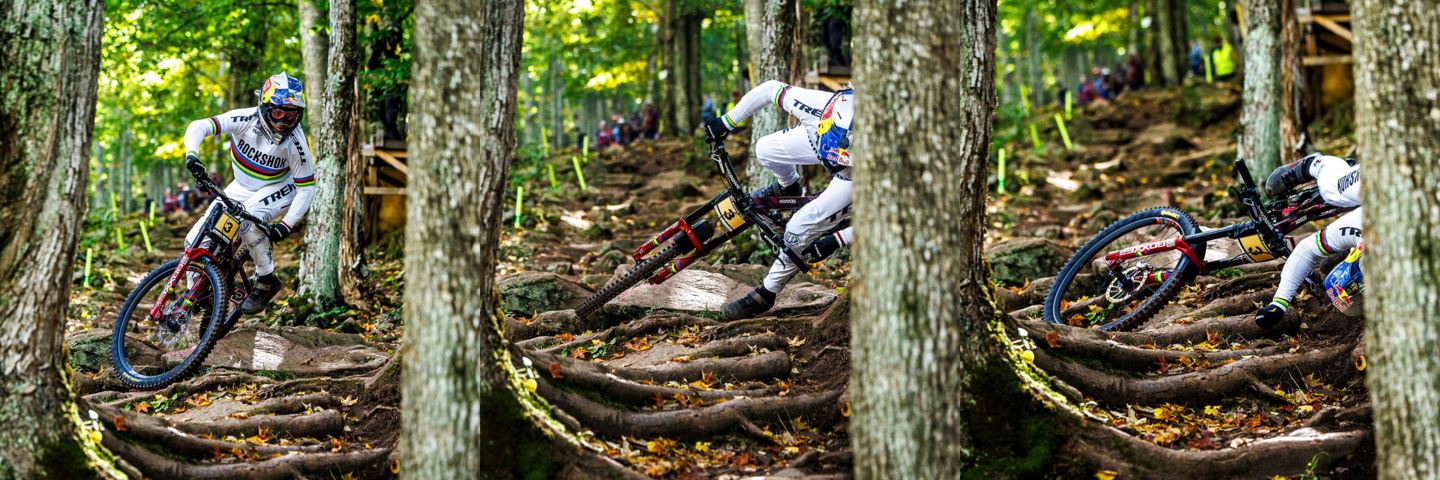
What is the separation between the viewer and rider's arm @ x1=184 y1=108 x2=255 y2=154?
9156 millimetres

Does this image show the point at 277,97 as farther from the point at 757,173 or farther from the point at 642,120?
the point at 642,120

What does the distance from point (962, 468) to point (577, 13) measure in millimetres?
27091

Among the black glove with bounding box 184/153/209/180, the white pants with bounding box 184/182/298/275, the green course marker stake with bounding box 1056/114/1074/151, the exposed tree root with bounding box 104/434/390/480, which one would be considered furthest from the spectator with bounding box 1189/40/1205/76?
the exposed tree root with bounding box 104/434/390/480

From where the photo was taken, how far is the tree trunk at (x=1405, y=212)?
518cm

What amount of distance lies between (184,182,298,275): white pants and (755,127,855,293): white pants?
13.3 ft

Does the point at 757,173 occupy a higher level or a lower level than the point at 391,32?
lower

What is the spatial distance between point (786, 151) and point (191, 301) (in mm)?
4861

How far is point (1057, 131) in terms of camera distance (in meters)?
27.4

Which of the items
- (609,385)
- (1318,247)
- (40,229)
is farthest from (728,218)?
(40,229)

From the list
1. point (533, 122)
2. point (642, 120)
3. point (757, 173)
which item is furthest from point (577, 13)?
point (533, 122)

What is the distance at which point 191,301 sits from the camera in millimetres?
9594

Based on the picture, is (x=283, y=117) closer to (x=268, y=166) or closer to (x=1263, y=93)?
(x=268, y=166)

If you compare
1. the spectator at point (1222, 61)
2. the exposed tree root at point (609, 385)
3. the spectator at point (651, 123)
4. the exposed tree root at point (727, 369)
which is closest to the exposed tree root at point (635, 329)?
the exposed tree root at point (727, 369)

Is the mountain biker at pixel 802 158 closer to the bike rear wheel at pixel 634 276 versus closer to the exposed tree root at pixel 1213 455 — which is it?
the bike rear wheel at pixel 634 276
